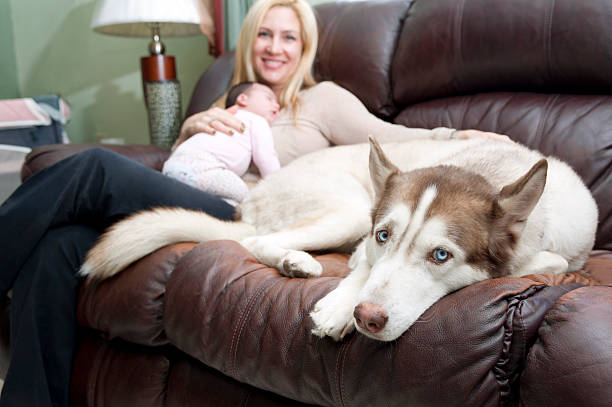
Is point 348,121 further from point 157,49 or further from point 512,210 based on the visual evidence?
point 157,49

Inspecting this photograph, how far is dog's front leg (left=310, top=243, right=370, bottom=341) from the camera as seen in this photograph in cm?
105

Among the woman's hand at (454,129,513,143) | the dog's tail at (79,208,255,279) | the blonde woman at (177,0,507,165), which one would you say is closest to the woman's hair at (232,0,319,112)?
the blonde woman at (177,0,507,165)

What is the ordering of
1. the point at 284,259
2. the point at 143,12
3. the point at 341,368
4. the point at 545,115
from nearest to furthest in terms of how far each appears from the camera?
the point at 341,368 → the point at 284,259 → the point at 545,115 → the point at 143,12

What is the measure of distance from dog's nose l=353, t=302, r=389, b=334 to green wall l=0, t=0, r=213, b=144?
339cm

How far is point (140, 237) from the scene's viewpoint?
147 centimetres

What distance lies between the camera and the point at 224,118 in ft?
6.86

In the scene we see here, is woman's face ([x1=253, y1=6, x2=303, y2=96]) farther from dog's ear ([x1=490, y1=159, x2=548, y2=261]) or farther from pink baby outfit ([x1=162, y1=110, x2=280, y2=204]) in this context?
dog's ear ([x1=490, y1=159, x2=548, y2=261])

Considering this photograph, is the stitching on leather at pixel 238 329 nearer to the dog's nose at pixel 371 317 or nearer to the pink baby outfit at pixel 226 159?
the dog's nose at pixel 371 317

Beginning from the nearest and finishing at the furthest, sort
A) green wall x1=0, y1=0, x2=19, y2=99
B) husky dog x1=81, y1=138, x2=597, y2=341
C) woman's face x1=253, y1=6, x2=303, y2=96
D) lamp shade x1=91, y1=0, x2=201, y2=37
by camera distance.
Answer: husky dog x1=81, y1=138, x2=597, y2=341 < woman's face x1=253, y1=6, x2=303, y2=96 < lamp shade x1=91, y1=0, x2=201, y2=37 < green wall x1=0, y1=0, x2=19, y2=99

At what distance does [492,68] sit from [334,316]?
4.65 feet

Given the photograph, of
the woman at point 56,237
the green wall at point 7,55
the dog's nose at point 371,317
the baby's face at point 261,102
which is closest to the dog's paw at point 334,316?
the dog's nose at point 371,317

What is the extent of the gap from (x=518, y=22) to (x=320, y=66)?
998 millimetres

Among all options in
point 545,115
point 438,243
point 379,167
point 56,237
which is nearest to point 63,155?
point 56,237

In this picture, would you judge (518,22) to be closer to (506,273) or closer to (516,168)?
(516,168)
